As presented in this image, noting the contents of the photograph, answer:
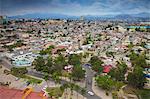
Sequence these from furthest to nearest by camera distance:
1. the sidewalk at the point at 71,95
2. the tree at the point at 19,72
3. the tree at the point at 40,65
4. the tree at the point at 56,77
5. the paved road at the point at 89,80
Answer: the tree at the point at 40,65 < the tree at the point at 19,72 < the tree at the point at 56,77 < the paved road at the point at 89,80 < the sidewalk at the point at 71,95

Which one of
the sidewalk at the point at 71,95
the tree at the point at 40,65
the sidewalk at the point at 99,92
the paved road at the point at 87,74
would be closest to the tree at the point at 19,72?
the paved road at the point at 87,74

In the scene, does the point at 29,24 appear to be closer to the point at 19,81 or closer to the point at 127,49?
the point at 127,49

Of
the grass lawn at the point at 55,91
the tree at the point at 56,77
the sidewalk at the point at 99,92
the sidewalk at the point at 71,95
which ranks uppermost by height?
the tree at the point at 56,77

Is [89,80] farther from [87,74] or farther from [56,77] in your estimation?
[56,77]

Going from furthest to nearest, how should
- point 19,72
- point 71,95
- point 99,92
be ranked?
point 19,72, point 99,92, point 71,95

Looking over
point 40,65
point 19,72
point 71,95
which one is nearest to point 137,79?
point 71,95

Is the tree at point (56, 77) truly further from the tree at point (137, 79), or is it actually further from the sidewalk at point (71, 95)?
the tree at point (137, 79)

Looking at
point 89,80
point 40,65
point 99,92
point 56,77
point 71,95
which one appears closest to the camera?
point 71,95

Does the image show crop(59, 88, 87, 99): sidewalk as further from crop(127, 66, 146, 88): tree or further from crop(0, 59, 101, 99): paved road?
crop(127, 66, 146, 88): tree

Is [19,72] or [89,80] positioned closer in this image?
[89,80]
